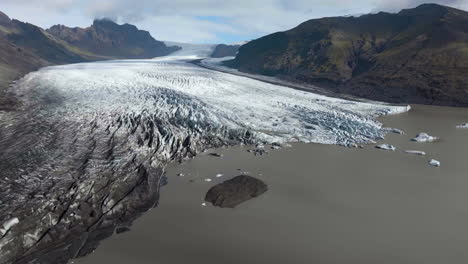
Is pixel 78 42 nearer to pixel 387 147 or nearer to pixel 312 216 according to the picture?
pixel 387 147

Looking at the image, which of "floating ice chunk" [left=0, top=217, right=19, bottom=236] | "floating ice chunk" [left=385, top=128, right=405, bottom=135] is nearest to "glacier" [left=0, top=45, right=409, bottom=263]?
"floating ice chunk" [left=0, top=217, right=19, bottom=236]

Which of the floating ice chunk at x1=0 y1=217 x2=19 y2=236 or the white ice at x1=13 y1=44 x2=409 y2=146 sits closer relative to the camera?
the floating ice chunk at x1=0 y1=217 x2=19 y2=236

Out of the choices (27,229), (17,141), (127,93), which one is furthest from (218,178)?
(127,93)

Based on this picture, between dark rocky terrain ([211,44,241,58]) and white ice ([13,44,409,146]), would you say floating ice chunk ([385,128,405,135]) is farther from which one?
dark rocky terrain ([211,44,241,58])

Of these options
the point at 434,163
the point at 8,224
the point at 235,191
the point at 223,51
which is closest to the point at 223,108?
the point at 235,191

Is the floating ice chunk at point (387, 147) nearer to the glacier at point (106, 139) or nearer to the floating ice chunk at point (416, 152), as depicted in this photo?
the floating ice chunk at point (416, 152)

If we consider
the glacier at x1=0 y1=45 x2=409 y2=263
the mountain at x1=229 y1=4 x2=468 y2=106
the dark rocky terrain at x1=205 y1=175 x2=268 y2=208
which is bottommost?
the dark rocky terrain at x1=205 y1=175 x2=268 y2=208

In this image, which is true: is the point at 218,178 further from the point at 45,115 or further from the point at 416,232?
the point at 45,115
